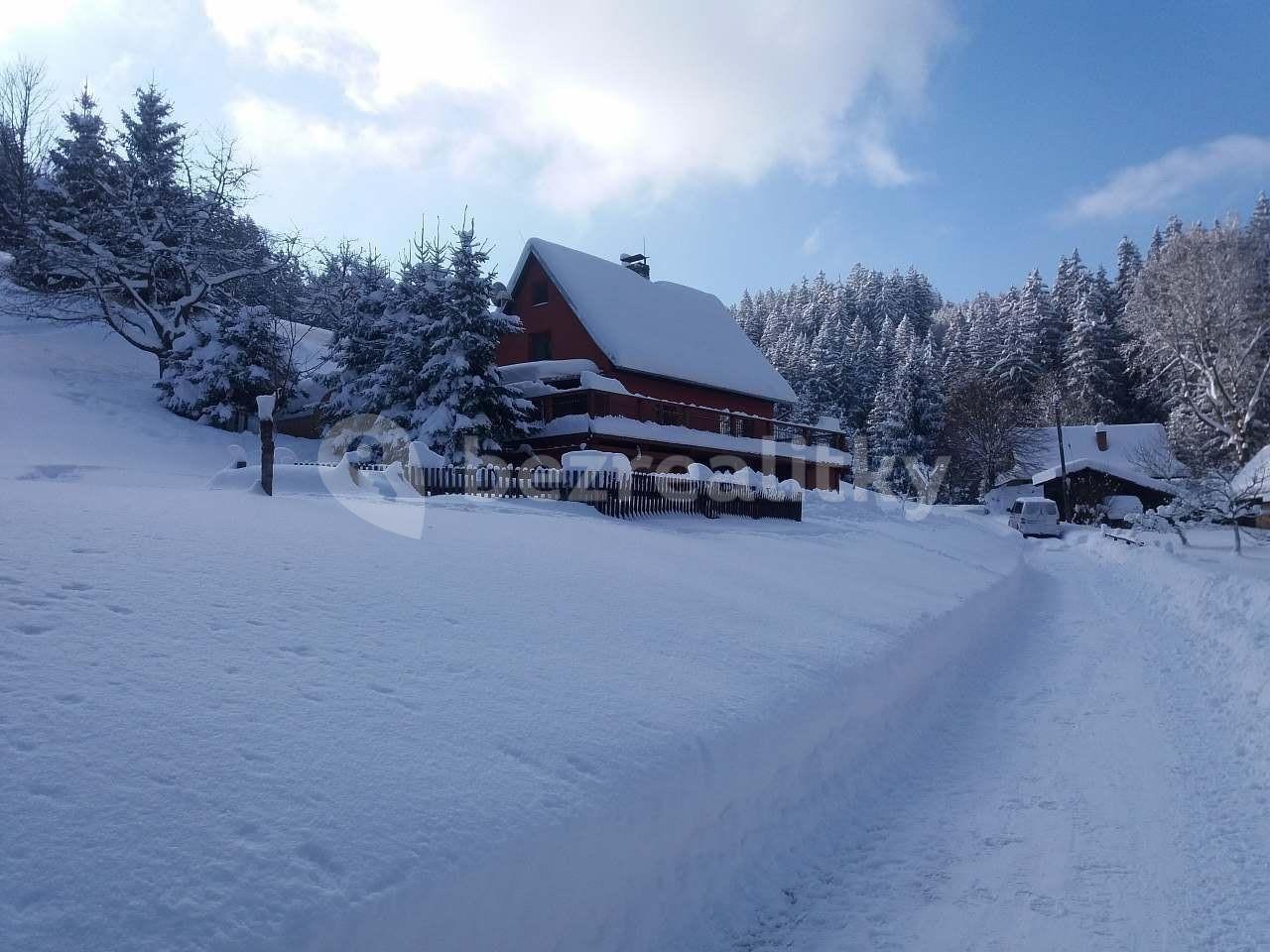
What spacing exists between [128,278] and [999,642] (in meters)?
33.4

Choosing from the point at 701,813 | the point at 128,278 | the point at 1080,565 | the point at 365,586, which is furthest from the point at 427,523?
the point at 128,278

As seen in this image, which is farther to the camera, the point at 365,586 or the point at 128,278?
the point at 128,278

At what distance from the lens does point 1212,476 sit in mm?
22609

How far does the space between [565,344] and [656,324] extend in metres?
4.51

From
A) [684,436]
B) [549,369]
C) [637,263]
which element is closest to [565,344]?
[549,369]

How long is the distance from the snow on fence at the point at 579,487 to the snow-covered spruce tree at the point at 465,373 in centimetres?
566

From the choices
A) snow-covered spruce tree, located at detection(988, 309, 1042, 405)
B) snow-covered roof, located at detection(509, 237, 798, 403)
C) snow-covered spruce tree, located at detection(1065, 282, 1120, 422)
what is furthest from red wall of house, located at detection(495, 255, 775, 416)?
snow-covered spruce tree, located at detection(1065, 282, 1120, 422)

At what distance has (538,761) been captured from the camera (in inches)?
146

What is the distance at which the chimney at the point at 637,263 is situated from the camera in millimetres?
35984

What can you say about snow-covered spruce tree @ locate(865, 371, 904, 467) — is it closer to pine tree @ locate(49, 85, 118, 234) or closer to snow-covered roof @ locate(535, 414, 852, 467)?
snow-covered roof @ locate(535, 414, 852, 467)

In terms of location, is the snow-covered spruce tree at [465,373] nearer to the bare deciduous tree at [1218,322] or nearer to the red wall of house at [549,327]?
the red wall of house at [549,327]

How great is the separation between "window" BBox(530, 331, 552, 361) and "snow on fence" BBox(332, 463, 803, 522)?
42.5ft

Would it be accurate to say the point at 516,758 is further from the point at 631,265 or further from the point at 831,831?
the point at 631,265

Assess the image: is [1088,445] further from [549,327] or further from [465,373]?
[465,373]
